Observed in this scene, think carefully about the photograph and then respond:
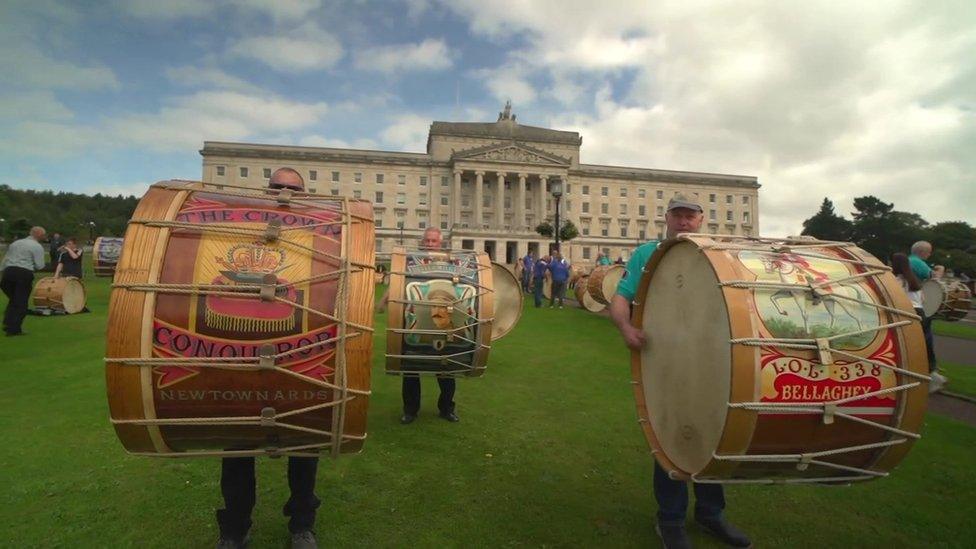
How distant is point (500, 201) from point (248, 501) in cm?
7882

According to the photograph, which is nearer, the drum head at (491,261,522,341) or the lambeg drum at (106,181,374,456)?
the lambeg drum at (106,181,374,456)

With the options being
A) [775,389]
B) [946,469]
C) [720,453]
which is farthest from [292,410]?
[946,469]

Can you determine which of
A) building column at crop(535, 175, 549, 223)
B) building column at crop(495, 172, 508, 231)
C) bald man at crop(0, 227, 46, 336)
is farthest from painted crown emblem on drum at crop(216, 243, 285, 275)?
building column at crop(535, 175, 549, 223)

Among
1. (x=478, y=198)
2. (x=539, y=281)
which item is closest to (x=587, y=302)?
(x=539, y=281)

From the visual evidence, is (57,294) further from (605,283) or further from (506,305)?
(605,283)

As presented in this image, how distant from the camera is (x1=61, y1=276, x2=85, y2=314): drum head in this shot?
1279 centimetres

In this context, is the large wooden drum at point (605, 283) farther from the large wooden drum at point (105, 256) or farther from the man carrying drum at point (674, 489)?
the large wooden drum at point (105, 256)

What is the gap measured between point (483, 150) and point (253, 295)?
79.1 m

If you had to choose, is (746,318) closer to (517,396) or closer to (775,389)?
(775,389)

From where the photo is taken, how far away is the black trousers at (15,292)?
952 centimetres

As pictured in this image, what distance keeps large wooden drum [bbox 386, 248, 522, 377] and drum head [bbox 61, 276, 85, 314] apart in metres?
13.2

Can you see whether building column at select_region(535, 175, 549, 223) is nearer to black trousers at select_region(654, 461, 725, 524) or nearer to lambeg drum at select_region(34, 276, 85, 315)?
lambeg drum at select_region(34, 276, 85, 315)

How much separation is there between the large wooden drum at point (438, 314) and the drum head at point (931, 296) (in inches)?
323

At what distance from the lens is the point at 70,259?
14.9 metres
